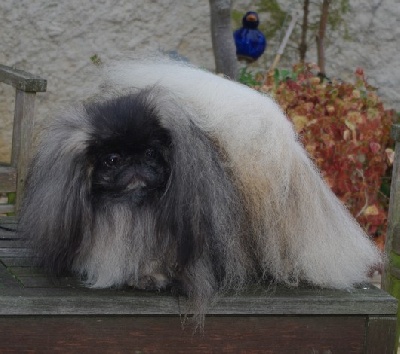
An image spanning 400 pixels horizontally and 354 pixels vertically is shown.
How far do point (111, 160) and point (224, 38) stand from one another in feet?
7.12

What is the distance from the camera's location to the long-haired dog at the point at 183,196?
72.3 inches

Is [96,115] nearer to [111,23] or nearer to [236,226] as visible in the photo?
[236,226]

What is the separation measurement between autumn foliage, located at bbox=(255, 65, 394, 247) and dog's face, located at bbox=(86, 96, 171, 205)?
2059 mm

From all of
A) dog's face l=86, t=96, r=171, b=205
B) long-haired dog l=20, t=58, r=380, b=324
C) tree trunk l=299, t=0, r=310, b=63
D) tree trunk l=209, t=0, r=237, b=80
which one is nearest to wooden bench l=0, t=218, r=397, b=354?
long-haired dog l=20, t=58, r=380, b=324

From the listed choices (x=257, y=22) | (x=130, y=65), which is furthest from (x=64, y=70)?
(x=130, y=65)

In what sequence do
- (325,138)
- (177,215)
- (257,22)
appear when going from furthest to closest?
(257,22) < (325,138) < (177,215)

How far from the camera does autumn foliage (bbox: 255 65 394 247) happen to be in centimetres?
395

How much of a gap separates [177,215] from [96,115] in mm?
272

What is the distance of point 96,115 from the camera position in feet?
6.09

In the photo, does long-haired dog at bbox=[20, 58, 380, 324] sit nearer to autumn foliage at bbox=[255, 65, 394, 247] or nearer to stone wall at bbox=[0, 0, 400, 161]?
autumn foliage at bbox=[255, 65, 394, 247]

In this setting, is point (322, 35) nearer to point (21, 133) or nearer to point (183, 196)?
point (21, 133)

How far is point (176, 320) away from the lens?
1.98m

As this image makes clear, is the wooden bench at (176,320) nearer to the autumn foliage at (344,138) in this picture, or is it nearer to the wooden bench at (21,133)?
the wooden bench at (21,133)

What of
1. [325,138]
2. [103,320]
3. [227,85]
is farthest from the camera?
[325,138]
